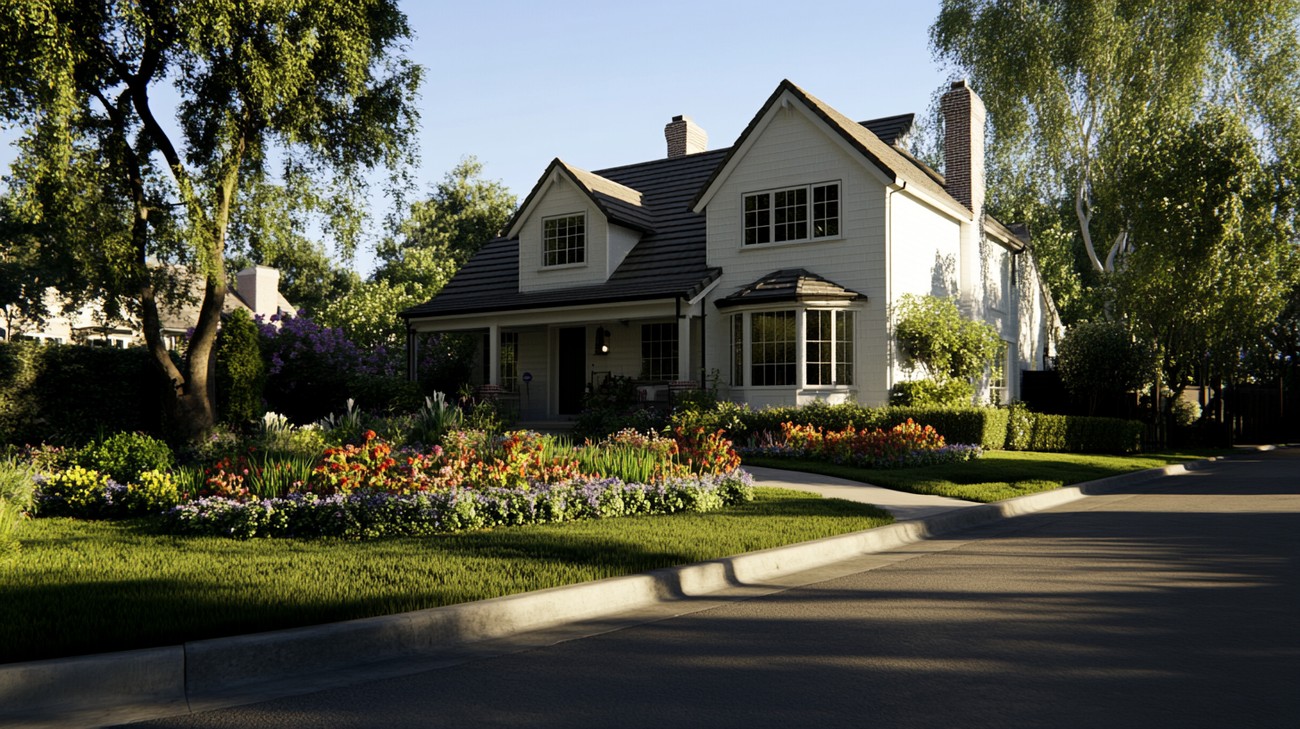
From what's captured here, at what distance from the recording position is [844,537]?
30.3 ft

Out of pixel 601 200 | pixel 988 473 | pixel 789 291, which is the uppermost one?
pixel 601 200

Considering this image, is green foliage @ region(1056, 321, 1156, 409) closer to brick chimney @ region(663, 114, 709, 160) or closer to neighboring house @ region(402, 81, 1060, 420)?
neighboring house @ region(402, 81, 1060, 420)

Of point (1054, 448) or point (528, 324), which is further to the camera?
point (528, 324)

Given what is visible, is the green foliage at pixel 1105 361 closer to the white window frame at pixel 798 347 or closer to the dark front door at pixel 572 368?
the white window frame at pixel 798 347

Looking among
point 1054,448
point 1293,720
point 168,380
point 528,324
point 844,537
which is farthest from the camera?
point 528,324

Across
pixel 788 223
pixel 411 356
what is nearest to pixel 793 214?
pixel 788 223

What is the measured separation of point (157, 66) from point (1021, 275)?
25.1 metres

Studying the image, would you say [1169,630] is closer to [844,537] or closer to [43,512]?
[844,537]

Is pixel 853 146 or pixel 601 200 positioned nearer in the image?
pixel 853 146

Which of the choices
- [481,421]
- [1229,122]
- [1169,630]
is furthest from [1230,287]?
[1169,630]

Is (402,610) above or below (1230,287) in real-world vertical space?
below

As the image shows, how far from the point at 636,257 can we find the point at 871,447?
1067 centimetres

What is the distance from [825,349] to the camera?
22.3 m

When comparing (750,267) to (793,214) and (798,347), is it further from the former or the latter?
(798,347)
